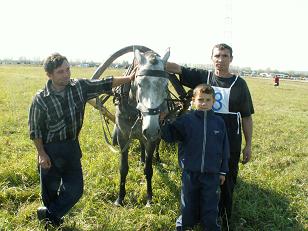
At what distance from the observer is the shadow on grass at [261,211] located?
4766 millimetres

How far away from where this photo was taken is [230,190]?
457 centimetres

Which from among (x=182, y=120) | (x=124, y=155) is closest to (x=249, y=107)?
(x=182, y=120)

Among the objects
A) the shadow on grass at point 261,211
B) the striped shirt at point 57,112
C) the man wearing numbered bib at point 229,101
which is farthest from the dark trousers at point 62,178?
the shadow on grass at point 261,211

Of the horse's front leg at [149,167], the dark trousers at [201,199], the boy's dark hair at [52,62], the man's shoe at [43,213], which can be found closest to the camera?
the boy's dark hair at [52,62]

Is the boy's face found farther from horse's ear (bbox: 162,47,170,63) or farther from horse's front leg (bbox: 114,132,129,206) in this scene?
horse's front leg (bbox: 114,132,129,206)

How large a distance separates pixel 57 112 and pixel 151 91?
1066 mm

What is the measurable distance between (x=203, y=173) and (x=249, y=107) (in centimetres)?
112

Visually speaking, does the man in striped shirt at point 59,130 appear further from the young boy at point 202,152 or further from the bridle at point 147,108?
the young boy at point 202,152

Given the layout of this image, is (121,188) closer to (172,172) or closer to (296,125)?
(172,172)

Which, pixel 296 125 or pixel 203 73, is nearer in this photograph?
pixel 203 73

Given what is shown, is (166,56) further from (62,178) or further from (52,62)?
(62,178)

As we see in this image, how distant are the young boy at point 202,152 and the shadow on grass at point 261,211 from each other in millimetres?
934

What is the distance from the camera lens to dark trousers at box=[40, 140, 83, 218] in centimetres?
397

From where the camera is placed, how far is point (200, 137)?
12.7 feet
